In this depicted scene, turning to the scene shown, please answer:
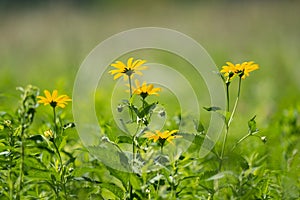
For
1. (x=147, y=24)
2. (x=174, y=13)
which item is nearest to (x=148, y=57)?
(x=147, y=24)

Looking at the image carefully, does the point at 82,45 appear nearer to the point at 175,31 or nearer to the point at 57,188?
the point at 175,31

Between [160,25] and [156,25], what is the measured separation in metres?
0.08

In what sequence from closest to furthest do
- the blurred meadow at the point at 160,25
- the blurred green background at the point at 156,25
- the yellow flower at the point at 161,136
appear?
the yellow flower at the point at 161,136 < the blurred meadow at the point at 160,25 < the blurred green background at the point at 156,25

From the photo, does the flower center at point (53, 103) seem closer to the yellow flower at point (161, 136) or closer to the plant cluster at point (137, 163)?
the plant cluster at point (137, 163)

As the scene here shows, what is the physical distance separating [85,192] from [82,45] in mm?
6162

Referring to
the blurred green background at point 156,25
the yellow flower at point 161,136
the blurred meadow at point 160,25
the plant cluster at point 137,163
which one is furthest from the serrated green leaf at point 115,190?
the blurred green background at point 156,25

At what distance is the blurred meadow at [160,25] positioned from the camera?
5.56 m

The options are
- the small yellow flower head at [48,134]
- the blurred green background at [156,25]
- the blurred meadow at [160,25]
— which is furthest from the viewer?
the blurred green background at [156,25]

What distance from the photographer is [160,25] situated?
953 cm

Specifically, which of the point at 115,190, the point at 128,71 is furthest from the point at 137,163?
the point at 128,71

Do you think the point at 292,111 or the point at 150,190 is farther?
the point at 292,111

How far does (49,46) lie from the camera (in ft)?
28.2

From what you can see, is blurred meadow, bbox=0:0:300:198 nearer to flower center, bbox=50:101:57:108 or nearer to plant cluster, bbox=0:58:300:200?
plant cluster, bbox=0:58:300:200

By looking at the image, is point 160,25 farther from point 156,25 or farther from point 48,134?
point 48,134
